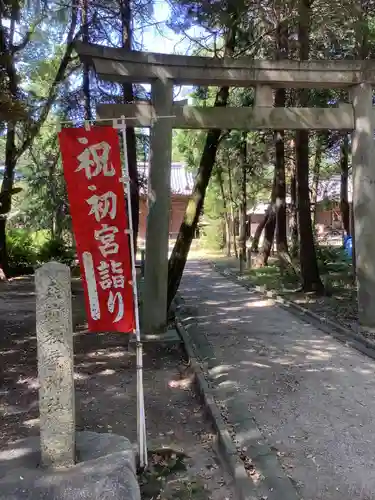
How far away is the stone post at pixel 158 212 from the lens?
762 centimetres

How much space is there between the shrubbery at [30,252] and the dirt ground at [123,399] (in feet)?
34.6

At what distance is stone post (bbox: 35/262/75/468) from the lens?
3.50 meters

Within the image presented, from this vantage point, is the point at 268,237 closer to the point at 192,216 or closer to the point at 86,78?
the point at 86,78

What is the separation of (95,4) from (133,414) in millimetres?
9347

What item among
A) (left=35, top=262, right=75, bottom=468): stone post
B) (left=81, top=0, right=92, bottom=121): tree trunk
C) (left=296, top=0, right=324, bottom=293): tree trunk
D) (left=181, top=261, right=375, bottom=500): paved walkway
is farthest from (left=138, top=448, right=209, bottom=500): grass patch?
(left=81, top=0, right=92, bottom=121): tree trunk

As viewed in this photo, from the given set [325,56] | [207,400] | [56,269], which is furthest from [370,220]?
[325,56]

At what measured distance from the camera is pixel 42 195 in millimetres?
17625

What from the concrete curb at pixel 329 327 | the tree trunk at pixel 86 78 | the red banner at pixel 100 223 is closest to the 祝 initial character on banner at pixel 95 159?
the red banner at pixel 100 223

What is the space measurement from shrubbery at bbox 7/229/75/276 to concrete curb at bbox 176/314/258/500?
44.9 ft

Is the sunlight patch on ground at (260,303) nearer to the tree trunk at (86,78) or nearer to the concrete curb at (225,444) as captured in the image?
the concrete curb at (225,444)

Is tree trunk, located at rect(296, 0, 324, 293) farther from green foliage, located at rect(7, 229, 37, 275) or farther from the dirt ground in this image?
green foliage, located at rect(7, 229, 37, 275)

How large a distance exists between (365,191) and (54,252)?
52.2ft

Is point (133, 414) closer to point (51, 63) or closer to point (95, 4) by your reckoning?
point (95, 4)

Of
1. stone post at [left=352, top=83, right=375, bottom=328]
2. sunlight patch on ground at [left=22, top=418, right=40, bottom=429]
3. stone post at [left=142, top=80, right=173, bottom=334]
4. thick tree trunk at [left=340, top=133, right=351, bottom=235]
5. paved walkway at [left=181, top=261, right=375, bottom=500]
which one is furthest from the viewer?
thick tree trunk at [left=340, top=133, right=351, bottom=235]
